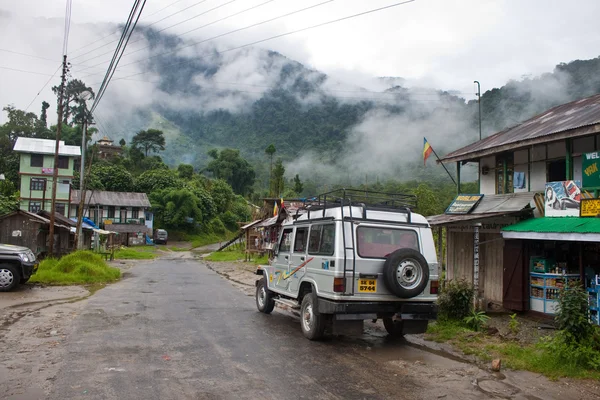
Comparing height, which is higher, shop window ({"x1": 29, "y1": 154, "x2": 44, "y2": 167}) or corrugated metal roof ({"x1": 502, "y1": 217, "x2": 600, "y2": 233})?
shop window ({"x1": 29, "y1": 154, "x2": 44, "y2": 167})

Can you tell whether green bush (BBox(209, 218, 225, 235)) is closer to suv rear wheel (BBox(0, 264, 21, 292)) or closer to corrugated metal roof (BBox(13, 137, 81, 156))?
corrugated metal roof (BBox(13, 137, 81, 156))

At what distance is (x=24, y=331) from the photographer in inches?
331

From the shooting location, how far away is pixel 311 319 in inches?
320

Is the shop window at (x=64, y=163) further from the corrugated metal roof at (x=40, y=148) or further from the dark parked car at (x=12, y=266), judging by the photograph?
the dark parked car at (x=12, y=266)

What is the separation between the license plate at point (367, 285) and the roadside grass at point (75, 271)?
43.3 feet

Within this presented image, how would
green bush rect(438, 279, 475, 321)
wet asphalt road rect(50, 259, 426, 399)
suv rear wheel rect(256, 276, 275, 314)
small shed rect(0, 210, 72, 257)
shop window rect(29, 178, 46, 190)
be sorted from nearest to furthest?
wet asphalt road rect(50, 259, 426, 399)
green bush rect(438, 279, 475, 321)
suv rear wheel rect(256, 276, 275, 314)
small shed rect(0, 210, 72, 257)
shop window rect(29, 178, 46, 190)

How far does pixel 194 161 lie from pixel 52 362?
162 meters

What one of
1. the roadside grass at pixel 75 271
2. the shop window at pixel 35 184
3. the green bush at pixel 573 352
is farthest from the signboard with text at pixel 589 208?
the shop window at pixel 35 184

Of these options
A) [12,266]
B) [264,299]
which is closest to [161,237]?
[12,266]

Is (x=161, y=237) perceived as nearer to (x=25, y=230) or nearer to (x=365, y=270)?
(x=25, y=230)

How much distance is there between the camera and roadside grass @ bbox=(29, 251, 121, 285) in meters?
16.6

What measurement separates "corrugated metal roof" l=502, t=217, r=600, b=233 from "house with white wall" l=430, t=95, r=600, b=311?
56mm

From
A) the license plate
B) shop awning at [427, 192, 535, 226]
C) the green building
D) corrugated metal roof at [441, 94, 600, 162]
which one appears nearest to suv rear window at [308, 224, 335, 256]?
the license plate

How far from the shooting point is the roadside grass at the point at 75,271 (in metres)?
16.6
